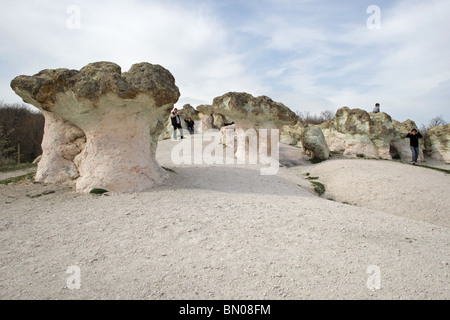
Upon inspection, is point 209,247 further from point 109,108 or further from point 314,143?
point 314,143

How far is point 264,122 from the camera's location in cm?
1229

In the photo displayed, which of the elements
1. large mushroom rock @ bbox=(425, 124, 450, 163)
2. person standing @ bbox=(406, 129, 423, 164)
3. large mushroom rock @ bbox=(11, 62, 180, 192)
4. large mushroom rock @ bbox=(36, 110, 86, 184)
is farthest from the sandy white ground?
large mushroom rock @ bbox=(425, 124, 450, 163)

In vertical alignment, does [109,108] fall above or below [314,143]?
above

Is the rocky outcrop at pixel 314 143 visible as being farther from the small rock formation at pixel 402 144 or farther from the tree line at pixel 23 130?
the tree line at pixel 23 130

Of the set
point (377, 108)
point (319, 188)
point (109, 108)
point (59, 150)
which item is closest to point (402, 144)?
point (377, 108)

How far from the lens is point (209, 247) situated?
386 cm

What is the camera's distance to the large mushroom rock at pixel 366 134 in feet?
46.0

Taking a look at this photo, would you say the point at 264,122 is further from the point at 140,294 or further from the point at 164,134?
the point at 140,294

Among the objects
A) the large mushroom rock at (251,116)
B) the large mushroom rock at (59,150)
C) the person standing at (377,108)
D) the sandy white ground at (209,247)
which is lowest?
the sandy white ground at (209,247)

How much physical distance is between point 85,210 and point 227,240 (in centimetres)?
269

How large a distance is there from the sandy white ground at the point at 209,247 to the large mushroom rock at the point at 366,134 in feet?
24.5

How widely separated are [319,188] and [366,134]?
6745 mm

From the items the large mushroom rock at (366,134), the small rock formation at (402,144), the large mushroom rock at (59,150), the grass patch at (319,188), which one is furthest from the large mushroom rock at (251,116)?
the small rock formation at (402,144)
